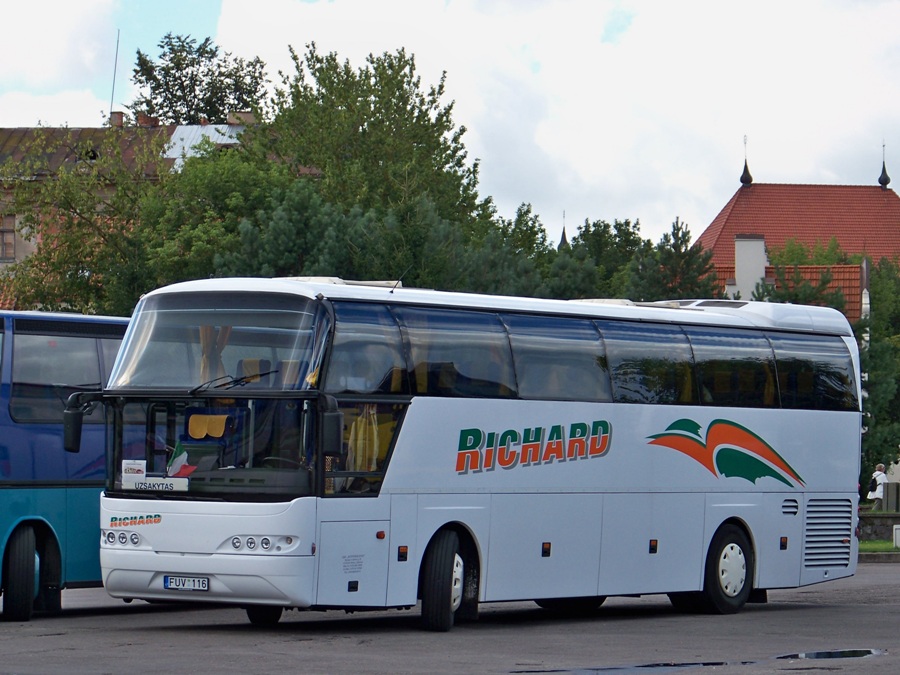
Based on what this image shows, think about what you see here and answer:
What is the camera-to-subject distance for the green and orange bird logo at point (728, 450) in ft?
65.9

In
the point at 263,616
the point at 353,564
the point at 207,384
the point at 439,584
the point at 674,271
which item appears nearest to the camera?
the point at 207,384

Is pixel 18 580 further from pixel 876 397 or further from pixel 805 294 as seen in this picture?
pixel 876 397

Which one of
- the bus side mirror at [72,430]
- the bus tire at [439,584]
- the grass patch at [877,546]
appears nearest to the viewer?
the bus side mirror at [72,430]

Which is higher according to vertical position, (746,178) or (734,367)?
(746,178)

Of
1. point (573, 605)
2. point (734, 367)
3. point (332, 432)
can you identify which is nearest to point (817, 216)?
point (573, 605)

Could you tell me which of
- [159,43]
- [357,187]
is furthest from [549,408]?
[159,43]

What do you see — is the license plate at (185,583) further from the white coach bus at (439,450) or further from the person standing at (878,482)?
the person standing at (878,482)

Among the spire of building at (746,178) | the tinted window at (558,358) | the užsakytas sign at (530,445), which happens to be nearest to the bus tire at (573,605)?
the užsakytas sign at (530,445)

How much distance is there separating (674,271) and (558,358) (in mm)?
28233

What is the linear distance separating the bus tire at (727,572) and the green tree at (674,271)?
25.0 m

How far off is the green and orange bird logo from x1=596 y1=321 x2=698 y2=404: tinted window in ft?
1.24

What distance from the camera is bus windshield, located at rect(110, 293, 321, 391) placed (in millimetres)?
15898

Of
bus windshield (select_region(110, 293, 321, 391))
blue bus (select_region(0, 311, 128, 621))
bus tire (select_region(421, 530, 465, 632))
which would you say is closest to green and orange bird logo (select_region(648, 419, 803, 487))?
bus tire (select_region(421, 530, 465, 632))

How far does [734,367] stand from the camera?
828 inches
